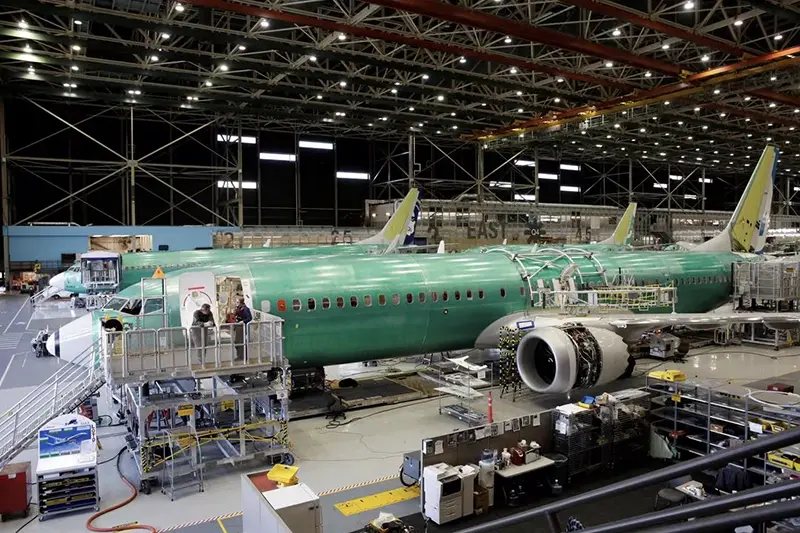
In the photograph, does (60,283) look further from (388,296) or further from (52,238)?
(388,296)

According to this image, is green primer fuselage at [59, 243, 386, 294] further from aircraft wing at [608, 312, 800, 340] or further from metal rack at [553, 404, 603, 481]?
metal rack at [553, 404, 603, 481]

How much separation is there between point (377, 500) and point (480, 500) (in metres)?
2.00

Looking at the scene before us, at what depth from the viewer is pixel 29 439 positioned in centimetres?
1155

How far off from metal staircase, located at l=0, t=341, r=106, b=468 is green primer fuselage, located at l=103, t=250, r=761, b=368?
1.57 meters

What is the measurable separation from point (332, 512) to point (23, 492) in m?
5.79

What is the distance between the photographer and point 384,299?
16625 millimetres

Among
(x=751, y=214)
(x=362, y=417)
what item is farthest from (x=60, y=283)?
(x=751, y=214)

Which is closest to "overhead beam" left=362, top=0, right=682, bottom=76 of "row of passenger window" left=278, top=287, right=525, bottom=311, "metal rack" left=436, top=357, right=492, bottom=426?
"row of passenger window" left=278, top=287, right=525, bottom=311

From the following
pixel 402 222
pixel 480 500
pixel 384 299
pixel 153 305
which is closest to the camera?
pixel 480 500

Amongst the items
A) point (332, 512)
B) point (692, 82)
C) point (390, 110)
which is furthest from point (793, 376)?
point (390, 110)

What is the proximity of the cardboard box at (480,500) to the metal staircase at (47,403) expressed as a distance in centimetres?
809

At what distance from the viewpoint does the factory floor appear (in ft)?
35.2

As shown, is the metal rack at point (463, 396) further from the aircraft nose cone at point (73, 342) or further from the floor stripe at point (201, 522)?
the aircraft nose cone at point (73, 342)

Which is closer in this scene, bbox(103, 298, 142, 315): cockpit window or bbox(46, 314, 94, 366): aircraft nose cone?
bbox(46, 314, 94, 366): aircraft nose cone
